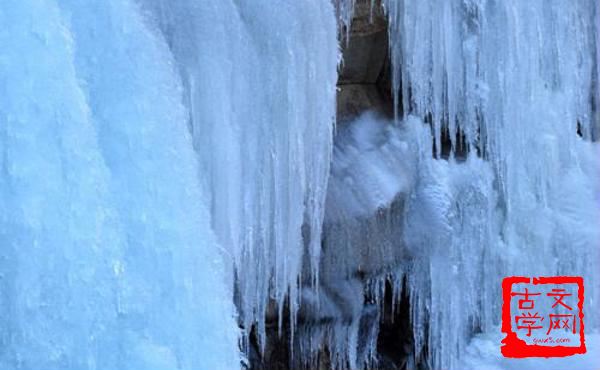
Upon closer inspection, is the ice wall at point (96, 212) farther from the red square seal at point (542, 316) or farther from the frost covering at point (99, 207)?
the red square seal at point (542, 316)

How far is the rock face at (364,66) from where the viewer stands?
3.07 m

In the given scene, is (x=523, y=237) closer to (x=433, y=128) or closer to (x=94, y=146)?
(x=433, y=128)

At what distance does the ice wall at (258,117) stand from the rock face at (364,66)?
27.2 inches

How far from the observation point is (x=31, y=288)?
1.08 metres

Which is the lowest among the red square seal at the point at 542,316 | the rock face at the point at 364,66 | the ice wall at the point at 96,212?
the red square seal at the point at 542,316

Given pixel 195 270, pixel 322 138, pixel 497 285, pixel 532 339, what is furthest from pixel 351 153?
pixel 195 270

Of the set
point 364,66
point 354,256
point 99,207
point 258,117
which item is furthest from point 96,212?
point 364,66

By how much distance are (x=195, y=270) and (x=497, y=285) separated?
2.46 meters

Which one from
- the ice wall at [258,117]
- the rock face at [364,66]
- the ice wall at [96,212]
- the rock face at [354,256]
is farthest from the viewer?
the rock face at [364,66]

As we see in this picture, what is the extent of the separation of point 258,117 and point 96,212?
43.0 inches

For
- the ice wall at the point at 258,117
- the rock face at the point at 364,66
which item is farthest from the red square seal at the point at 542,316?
the ice wall at the point at 258,117

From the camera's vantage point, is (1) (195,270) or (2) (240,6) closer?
(1) (195,270)

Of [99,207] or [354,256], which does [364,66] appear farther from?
[99,207]

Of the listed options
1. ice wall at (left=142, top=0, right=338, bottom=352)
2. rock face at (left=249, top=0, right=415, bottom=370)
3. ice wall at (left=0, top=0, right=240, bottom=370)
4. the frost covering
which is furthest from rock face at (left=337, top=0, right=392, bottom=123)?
ice wall at (left=0, top=0, right=240, bottom=370)
